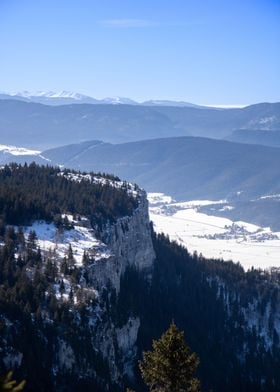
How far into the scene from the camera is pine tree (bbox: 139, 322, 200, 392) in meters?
51.8

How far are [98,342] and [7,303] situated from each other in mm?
13621

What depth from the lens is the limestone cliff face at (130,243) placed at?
135 metres

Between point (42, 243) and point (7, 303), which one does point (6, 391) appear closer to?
point (7, 303)

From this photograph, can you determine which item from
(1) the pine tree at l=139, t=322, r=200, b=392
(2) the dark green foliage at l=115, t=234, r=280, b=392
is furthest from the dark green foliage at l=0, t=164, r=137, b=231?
(1) the pine tree at l=139, t=322, r=200, b=392

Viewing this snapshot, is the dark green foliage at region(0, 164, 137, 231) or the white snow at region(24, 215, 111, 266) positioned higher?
the dark green foliage at region(0, 164, 137, 231)

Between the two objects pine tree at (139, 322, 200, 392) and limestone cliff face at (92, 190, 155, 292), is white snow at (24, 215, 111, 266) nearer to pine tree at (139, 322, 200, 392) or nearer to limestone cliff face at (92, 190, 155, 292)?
limestone cliff face at (92, 190, 155, 292)

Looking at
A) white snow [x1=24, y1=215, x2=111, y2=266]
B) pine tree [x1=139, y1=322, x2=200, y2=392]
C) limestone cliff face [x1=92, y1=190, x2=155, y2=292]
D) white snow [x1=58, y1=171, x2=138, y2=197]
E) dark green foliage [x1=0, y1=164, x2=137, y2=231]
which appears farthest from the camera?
white snow [x1=58, y1=171, x2=138, y2=197]

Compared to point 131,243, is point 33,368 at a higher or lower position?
lower

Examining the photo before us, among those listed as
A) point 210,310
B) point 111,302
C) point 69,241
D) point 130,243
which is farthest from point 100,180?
point 111,302

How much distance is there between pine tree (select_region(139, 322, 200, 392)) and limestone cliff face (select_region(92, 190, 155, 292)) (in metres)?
71.2

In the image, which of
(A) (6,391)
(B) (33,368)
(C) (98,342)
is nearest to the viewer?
(A) (6,391)

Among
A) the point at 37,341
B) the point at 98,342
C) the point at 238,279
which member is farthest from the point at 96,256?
the point at 238,279

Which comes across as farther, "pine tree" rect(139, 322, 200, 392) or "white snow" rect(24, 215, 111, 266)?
"white snow" rect(24, 215, 111, 266)

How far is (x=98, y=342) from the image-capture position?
10381 centimetres
